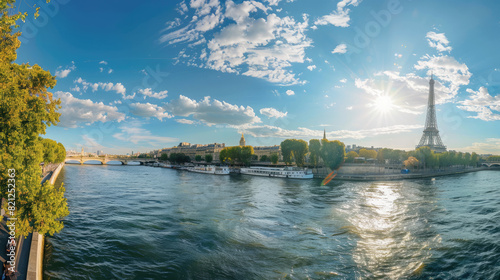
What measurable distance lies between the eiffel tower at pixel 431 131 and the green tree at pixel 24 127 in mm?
146135

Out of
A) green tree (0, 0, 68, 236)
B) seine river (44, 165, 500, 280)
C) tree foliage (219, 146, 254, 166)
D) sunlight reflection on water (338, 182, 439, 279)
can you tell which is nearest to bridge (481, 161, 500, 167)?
tree foliage (219, 146, 254, 166)

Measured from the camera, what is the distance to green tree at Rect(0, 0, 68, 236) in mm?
8250

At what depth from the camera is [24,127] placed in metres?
9.00

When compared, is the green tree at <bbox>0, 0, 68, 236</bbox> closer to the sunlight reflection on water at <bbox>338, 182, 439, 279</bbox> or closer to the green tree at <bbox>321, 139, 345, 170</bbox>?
the sunlight reflection on water at <bbox>338, 182, 439, 279</bbox>

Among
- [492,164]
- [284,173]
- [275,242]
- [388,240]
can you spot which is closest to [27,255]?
[275,242]

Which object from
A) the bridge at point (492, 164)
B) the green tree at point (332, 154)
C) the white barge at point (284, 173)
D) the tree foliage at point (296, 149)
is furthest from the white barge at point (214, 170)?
the bridge at point (492, 164)

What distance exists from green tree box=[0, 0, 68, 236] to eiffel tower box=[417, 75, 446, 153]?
5753 inches

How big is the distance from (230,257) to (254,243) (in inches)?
94.1

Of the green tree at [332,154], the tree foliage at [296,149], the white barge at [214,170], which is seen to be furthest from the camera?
the tree foliage at [296,149]

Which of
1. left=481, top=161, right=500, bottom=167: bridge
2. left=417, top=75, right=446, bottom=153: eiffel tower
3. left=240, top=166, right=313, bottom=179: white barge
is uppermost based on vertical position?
left=417, top=75, right=446, bottom=153: eiffel tower

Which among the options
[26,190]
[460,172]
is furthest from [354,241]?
[460,172]

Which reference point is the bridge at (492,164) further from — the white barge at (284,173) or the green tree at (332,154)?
the white barge at (284,173)

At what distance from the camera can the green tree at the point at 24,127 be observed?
8.25 metres

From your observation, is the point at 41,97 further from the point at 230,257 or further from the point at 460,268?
the point at 460,268
